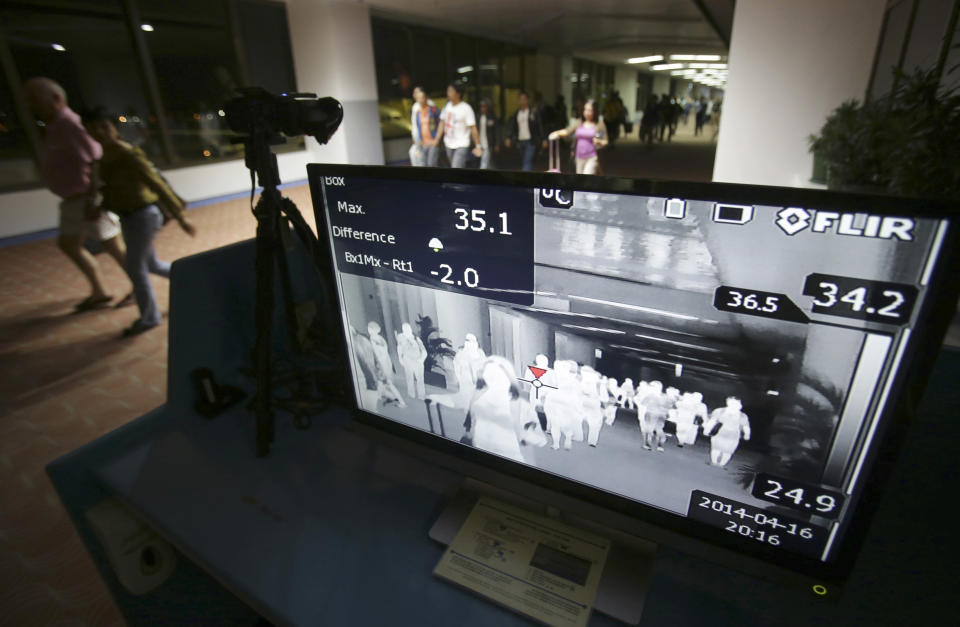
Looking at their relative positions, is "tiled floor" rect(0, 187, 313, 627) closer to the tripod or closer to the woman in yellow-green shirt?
the tripod

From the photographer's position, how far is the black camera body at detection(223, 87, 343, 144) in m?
1.05

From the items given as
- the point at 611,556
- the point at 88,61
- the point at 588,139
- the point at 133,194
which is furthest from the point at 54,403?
the point at 88,61

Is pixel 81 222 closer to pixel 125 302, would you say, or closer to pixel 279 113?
pixel 125 302

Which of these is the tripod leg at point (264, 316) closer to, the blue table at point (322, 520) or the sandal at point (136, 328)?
the blue table at point (322, 520)

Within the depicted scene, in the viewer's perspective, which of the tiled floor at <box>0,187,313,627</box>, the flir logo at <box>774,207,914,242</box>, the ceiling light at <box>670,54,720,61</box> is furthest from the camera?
the ceiling light at <box>670,54,720,61</box>

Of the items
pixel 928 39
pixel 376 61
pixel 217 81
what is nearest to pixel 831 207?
pixel 928 39

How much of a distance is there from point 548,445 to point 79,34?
8276mm

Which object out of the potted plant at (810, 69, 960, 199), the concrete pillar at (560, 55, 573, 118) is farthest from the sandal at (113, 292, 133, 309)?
the concrete pillar at (560, 55, 573, 118)

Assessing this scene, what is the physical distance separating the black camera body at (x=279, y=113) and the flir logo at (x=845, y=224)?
3.01 feet

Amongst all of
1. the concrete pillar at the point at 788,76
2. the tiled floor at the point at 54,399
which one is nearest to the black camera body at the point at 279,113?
the tiled floor at the point at 54,399

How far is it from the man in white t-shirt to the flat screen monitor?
5444mm

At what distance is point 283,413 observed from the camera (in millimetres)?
1216

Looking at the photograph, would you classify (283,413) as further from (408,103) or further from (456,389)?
(408,103)

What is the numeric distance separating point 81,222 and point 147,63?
4793 millimetres
